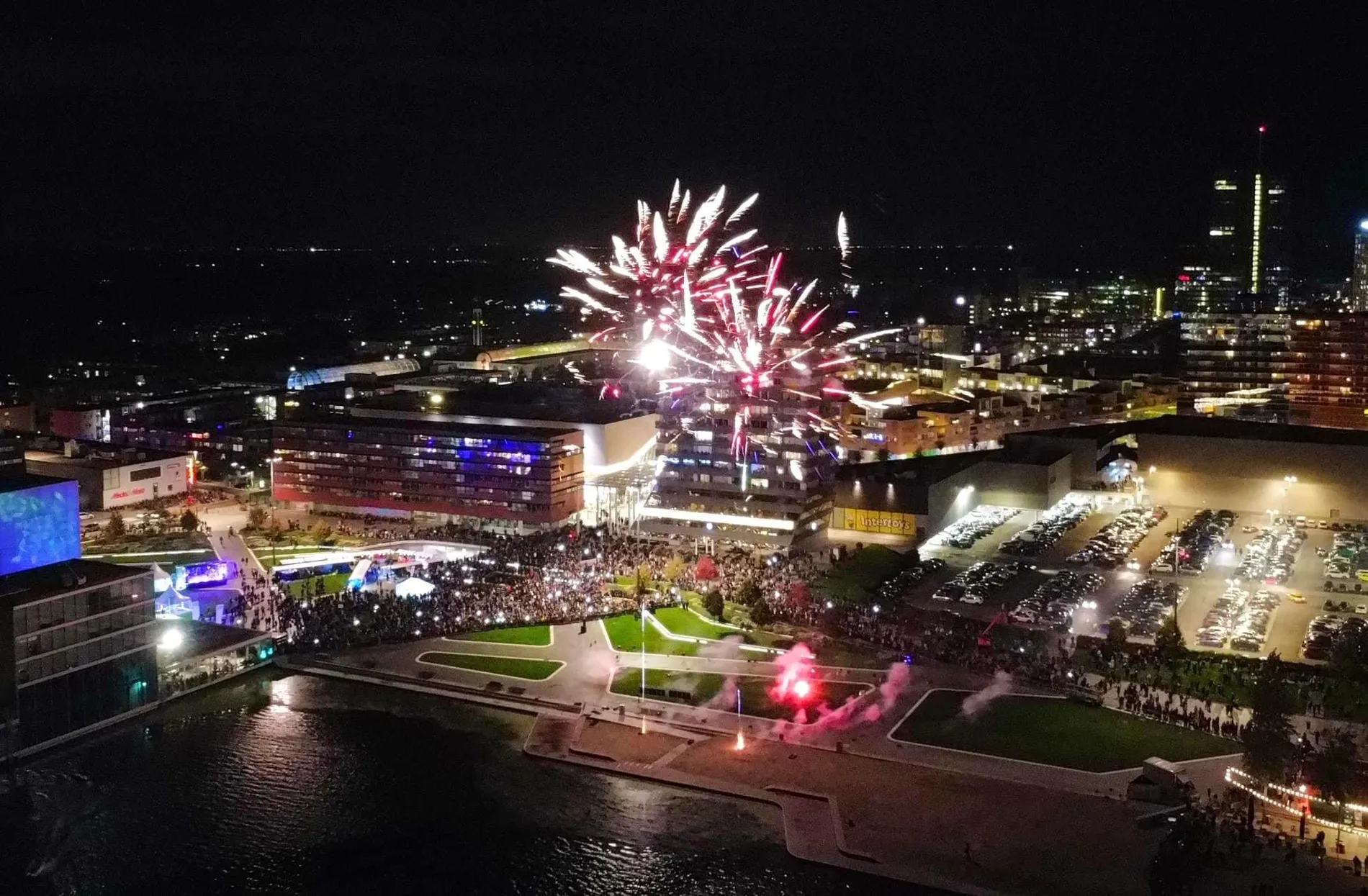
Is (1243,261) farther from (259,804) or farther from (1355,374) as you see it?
(259,804)

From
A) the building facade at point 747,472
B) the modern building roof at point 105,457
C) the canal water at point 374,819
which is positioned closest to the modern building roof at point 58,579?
the canal water at point 374,819

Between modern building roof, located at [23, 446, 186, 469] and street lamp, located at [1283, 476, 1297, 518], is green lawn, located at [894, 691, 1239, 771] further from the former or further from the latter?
modern building roof, located at [23, 446, 186, 469]

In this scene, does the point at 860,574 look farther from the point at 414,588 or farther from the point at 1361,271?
the point at 1361,271

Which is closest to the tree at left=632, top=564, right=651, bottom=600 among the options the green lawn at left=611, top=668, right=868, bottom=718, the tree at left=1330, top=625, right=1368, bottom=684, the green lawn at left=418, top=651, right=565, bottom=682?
the green lawn at left=418, top=651, right=565, bottom=682

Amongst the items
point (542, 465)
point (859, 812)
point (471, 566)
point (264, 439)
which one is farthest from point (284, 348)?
point (859, 812)

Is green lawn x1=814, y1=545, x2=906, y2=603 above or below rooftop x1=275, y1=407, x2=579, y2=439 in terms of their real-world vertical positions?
below

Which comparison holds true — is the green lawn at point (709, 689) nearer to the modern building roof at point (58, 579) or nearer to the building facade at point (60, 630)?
the building facade at point (60, 630)

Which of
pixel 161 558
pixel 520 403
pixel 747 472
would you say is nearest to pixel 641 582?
pixel 747 472
